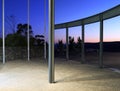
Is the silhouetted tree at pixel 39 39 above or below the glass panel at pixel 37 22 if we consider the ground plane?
below

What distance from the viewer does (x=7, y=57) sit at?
57.1ft

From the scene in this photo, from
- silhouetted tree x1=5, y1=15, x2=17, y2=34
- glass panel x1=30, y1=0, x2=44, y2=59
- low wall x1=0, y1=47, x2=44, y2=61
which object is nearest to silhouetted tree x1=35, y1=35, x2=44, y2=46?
glass panel x1=30, y1=0, x2=44, y2=59

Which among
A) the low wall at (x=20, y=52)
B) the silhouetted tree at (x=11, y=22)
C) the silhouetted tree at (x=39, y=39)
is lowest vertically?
the low wall at (x=20, y=52)

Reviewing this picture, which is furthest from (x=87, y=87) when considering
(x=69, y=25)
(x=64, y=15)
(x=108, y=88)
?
(x=64, y=15)

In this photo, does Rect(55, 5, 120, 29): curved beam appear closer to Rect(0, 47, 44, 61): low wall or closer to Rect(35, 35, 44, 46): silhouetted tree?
Rect(0, 47, 44, 61): low wall

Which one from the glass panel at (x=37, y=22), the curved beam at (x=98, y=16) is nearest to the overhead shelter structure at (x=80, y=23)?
the curved beam at (x=98, y=16)

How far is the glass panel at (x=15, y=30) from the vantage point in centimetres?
1827

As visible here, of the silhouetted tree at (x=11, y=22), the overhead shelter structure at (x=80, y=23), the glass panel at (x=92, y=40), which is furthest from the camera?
the silhouetted tree at (x=11, y=22)

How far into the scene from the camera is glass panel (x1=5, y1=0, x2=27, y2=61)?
59.9 ft

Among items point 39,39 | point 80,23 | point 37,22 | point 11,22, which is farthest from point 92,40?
point 80,23

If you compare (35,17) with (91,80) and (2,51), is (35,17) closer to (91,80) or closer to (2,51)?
(2,51)

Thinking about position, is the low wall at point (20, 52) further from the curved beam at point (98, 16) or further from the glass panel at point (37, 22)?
the curved beam at point (98, 16)

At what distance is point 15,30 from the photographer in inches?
888

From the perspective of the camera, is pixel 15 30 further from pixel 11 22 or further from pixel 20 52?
pixel 20 52
